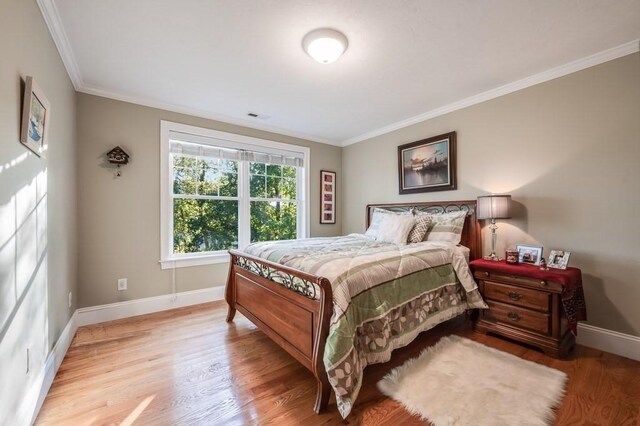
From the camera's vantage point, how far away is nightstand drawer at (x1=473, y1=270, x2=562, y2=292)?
2.15m

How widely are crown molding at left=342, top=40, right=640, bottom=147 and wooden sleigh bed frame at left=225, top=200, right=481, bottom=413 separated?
1.28 m

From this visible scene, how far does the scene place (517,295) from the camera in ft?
7.73

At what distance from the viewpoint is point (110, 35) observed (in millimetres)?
2043

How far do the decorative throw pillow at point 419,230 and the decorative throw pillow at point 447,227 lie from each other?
0.06 meters

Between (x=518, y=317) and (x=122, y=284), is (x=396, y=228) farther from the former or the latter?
(x=122, y=284)

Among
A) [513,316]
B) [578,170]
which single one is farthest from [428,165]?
[513,316]

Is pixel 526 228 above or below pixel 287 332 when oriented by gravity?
above

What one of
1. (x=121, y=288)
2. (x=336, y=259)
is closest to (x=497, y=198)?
(x=336, y=259)

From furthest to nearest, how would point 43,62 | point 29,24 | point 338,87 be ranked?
1. point 338,87
2. point 43,62
3. point 29,24

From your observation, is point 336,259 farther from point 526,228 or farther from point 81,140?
point 81,140

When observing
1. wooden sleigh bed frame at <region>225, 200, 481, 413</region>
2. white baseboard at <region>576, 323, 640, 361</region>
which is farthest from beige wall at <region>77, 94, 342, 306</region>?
white baseboard at <region>576, 323, 640, 361</region>

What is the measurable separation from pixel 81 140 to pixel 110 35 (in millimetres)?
1312

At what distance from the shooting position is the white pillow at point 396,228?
3104mm

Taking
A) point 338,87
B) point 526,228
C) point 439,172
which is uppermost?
point 338,87
